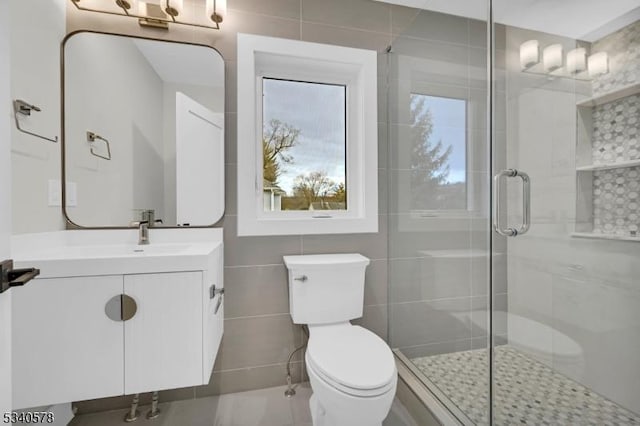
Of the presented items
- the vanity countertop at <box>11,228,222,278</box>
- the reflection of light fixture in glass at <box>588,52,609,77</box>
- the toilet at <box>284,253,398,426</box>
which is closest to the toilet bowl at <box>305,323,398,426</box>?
the toilet at <box>284,253,398,426</box>

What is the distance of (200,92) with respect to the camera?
1.56m

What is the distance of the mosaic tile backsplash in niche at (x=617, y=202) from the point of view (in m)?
1.09

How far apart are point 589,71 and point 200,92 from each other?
5.97 ft

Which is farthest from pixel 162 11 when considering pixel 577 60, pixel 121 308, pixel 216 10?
pixel 577 60

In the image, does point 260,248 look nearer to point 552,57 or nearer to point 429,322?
point 429,322

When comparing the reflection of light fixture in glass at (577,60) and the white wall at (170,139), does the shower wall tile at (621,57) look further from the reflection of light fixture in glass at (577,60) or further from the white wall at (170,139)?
the white wall at (170,139)

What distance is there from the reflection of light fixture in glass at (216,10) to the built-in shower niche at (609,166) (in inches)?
69.3

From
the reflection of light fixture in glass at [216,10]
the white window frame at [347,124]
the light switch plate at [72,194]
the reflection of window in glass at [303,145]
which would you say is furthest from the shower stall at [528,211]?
the light switch plate at [72,194]

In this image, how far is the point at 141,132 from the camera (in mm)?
1499

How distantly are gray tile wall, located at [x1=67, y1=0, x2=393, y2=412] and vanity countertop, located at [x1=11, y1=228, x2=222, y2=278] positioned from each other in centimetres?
24

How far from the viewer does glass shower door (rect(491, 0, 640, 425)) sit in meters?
1.13

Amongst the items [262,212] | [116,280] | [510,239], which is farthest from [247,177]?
[510,239]

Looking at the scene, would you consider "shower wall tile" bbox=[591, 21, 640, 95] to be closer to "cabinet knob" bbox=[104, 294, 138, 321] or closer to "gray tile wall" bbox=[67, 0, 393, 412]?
"gray tile wall" bbox=[67, 0, 393, 412]

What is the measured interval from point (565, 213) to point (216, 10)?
1.95 meters
